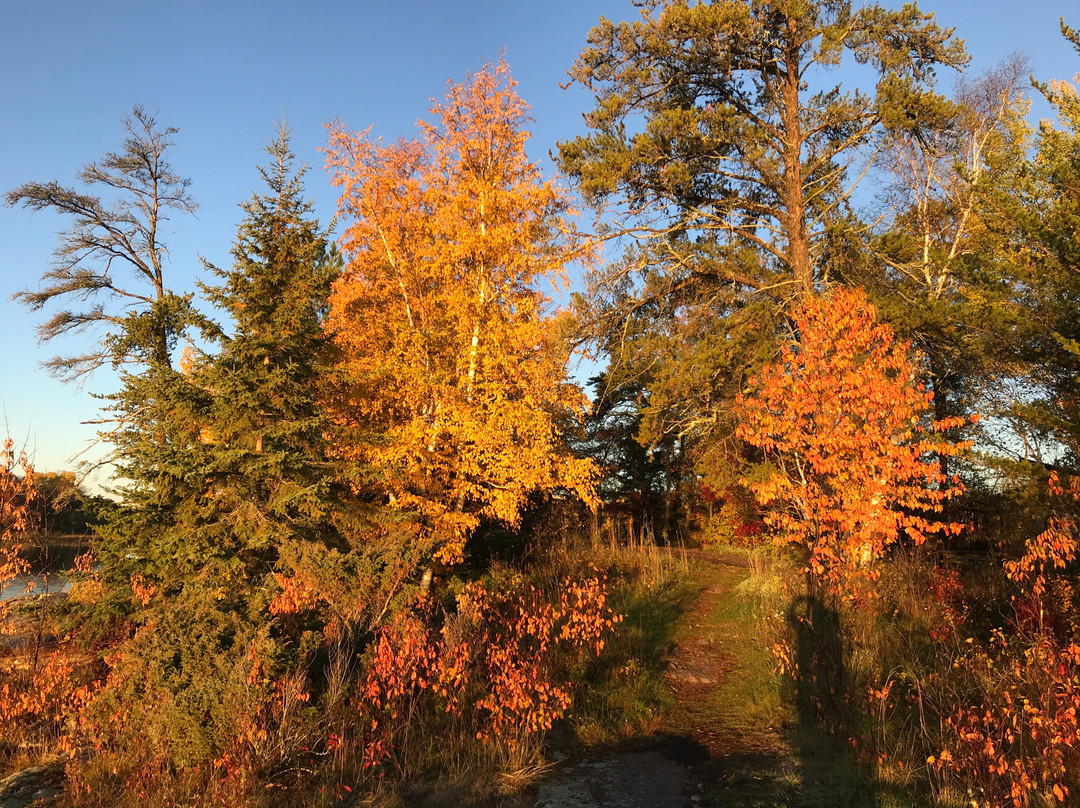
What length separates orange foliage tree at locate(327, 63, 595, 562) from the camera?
34.3 feet

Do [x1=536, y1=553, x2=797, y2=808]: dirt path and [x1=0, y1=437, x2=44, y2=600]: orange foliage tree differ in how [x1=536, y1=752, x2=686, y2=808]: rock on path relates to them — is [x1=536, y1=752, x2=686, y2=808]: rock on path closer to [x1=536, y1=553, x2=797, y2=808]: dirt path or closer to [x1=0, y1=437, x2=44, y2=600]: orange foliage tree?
[x1=536, y1=553, x2=797, y2=808]: dirt path

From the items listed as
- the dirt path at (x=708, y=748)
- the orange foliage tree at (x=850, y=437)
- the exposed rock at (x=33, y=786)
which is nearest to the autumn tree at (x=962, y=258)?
the orange foliage tree at (x=850, y=437)

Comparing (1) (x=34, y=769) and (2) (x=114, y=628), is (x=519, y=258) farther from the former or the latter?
(1) (x=34, y=769)

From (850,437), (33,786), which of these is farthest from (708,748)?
(33,786)

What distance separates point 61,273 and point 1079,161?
18175 millimetres

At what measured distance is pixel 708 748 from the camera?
6.04 metres

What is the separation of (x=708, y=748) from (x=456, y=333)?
8.27 metres

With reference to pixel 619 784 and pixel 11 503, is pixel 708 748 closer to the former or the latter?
pixel 619 784

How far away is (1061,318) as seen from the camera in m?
7.35

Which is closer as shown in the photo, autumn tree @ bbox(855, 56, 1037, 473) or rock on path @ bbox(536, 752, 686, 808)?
rock on path @ bbox(536, 752, 686, 808)

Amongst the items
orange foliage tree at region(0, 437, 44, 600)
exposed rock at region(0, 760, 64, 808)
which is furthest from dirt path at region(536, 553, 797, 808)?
orange foliage tree at region(0, 437, 44, 600)

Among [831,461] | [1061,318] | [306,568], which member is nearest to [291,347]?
[306,568]

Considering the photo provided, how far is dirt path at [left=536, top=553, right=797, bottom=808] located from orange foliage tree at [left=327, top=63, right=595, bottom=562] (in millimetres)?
3298

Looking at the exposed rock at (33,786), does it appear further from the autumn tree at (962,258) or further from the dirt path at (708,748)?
the autumn tree at (962,258)
